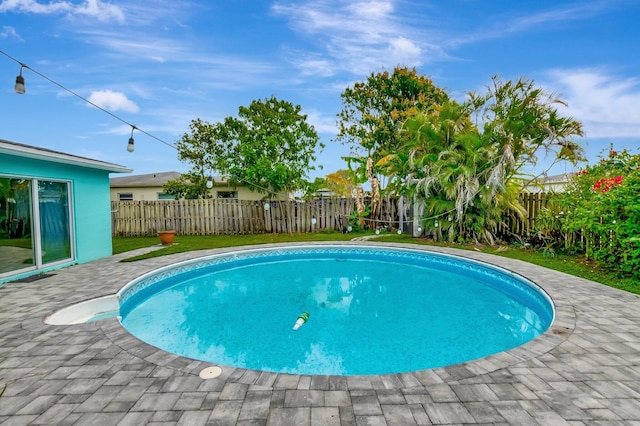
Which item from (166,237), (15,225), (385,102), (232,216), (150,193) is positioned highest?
(385,102)

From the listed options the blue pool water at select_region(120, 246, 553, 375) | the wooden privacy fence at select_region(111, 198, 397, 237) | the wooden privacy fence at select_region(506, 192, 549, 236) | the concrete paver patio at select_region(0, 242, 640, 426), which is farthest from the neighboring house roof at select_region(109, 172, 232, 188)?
the concrete paver patio at select_region(0, 242, 640, 426)

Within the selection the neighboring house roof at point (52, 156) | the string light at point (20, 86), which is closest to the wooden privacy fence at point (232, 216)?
the neighboring house roof at point (52, 156)

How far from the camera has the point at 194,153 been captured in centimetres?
1972

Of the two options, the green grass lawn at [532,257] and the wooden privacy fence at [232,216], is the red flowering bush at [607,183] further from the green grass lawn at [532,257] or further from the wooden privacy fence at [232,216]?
the wooden privacy fence at [232,216]

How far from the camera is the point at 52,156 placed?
6500 mm

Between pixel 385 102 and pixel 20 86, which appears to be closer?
pixel 20 86

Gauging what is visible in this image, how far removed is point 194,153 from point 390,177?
13453 mm

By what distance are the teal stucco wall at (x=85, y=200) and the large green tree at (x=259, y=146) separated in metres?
6.41

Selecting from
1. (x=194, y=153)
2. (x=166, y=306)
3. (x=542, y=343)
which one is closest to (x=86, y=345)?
(x=166, y=306)

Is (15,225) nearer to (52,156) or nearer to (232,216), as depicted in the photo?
(52,156)

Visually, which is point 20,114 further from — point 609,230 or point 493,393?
point 609,230

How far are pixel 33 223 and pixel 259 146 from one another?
402 inches

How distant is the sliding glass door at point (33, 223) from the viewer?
600 cm

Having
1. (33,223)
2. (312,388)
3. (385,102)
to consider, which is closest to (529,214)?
(312,388)
